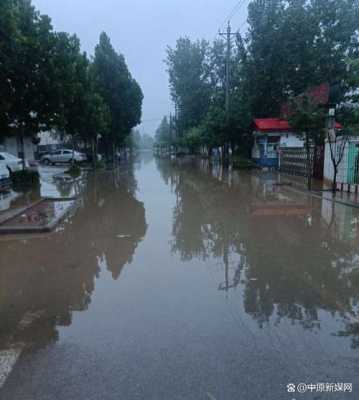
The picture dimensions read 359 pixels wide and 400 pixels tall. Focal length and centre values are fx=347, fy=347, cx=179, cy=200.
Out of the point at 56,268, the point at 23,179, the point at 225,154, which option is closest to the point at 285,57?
the point at 225,154

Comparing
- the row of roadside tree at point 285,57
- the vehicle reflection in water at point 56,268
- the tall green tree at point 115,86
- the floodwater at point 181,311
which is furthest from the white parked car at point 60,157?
the floodwater at point 181,311

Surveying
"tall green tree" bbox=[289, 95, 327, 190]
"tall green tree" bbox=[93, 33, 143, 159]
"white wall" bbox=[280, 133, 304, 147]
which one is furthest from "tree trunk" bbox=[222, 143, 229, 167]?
"tall green tree" bbox=[289, 95, 327, 190]

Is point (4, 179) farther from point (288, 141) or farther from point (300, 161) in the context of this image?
point (288, 141)

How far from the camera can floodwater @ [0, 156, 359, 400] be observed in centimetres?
311

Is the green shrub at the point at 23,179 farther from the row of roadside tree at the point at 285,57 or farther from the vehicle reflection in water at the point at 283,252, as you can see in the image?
the row of roadside tree at the point at 285,57

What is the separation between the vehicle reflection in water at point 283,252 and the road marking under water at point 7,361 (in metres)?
2.69

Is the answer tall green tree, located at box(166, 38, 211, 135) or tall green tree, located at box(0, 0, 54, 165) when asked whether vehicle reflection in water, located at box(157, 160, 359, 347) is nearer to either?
tall green tree, located at box(0, 0, 54, 165)

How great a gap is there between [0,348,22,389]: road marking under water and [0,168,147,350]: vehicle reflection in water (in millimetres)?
158

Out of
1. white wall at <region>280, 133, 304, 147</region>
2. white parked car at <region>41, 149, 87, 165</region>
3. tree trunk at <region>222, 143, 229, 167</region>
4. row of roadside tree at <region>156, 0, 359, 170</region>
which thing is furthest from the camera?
white parked car at <region>41, 149, 87, 165</region>

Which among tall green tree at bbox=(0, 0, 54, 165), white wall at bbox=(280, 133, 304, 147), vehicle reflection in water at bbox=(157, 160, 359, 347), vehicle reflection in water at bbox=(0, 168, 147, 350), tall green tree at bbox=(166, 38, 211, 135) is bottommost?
vehicle reflection in water at bbox=(157, 160, 359, 347)

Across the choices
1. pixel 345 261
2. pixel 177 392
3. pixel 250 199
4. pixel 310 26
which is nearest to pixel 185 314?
pixel 177 392

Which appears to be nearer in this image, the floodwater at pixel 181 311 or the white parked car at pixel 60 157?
the floodwater at pixel 181 311

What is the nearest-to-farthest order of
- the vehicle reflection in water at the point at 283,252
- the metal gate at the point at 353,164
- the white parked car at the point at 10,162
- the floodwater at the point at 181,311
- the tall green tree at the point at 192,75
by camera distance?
the floodwater at the point at 181,311, the vehicle reflection in water at the point at 283,252, the metal gate at the point at 353,164, the white parked car at the point at 10,162, the tall green tree at the point at 192,75

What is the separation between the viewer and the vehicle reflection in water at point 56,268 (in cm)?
425
